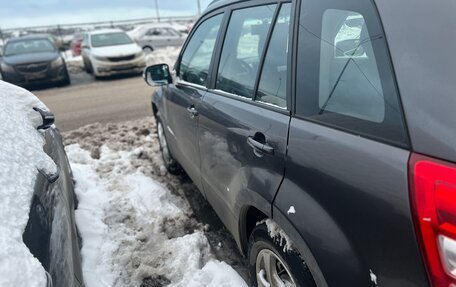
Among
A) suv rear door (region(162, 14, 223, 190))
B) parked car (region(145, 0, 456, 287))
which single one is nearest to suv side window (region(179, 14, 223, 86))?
suv rear door (region(162, 14, 223, 190))

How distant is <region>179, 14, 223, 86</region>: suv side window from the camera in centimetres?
312

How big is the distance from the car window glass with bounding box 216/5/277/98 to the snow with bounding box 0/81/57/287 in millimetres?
1172

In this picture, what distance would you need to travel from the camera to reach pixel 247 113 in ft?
7.30

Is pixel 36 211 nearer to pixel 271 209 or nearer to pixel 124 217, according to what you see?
pixel 271 209

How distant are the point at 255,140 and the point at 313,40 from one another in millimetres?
554

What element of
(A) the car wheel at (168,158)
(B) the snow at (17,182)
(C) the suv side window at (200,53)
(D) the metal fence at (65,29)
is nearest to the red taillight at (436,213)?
(B) the snow at (17,182)

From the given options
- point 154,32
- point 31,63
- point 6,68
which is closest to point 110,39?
point 31,63

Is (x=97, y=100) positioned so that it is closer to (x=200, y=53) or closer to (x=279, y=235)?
(x=200, y=53)

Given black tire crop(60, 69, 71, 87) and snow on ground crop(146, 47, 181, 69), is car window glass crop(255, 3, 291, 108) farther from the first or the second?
snow on ground crop(146, 47, 181, 69)

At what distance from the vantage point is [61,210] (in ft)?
7.21

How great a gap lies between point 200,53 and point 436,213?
2.53 meters

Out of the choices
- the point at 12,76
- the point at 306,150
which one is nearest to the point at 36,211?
the point at 306,150

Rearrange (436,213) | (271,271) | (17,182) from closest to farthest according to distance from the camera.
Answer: (436,213)
(17,182)
(271,271)

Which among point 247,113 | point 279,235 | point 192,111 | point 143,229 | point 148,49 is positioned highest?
point 247,113
